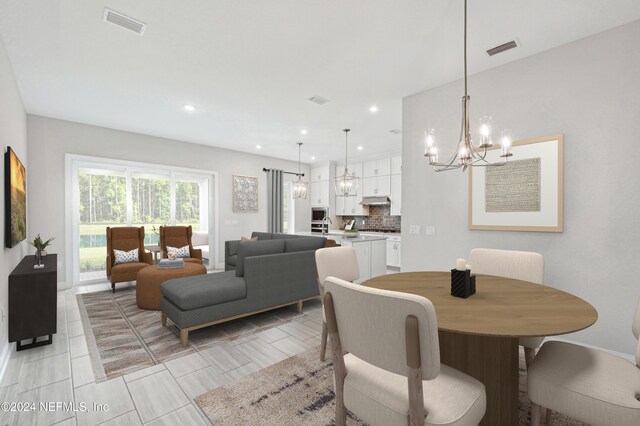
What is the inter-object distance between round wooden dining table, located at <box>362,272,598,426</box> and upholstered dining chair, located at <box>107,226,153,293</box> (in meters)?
4.40

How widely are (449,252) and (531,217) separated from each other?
914 millimetres

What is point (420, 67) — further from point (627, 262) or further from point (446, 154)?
point (627, 262)

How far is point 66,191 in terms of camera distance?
4.83m

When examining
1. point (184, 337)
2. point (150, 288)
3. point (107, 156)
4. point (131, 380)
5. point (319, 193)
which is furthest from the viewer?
point (319, 193)

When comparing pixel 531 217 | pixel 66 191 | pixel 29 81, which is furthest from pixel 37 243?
pixel 531 217

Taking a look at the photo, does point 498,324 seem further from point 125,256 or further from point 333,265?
point 125,256

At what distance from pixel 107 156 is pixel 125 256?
6.17 feet

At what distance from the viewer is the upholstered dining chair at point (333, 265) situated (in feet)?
7.87

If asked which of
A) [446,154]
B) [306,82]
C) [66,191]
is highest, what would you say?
[306,82]

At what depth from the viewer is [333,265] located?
249 centimetres

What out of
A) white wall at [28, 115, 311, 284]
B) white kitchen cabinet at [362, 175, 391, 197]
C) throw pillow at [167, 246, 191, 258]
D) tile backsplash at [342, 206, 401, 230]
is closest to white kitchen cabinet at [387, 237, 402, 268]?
tile backsplash at [342, 206, 401, 230]

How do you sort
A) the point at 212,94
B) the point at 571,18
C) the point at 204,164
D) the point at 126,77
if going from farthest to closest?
the point at 204,164 → the point at 212,94 → the point at 126,77 → the point at 571,18

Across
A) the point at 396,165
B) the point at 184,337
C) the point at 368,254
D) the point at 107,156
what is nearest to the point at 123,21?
the point at 184,337

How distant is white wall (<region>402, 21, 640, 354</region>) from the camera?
2.44 meters
